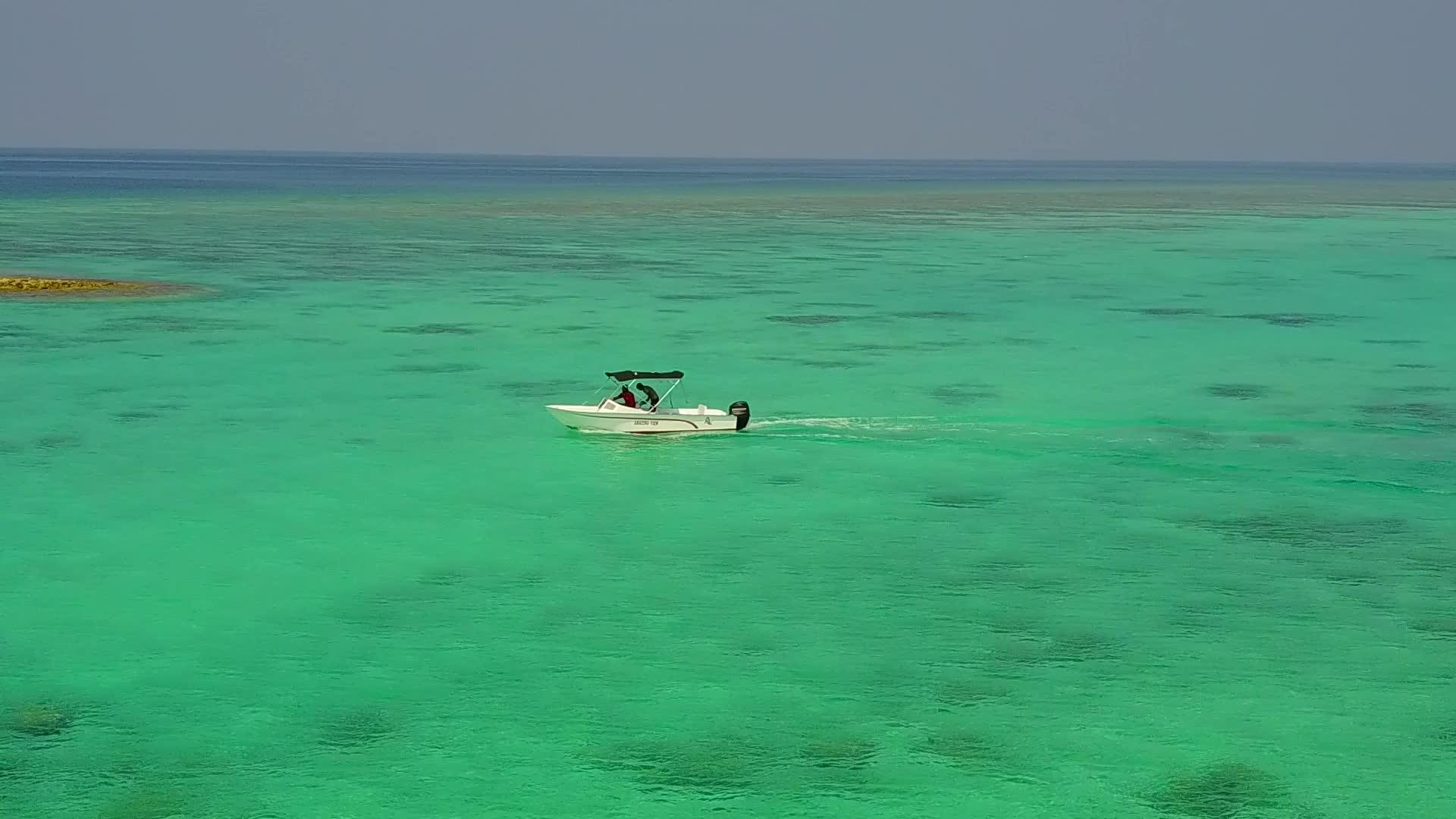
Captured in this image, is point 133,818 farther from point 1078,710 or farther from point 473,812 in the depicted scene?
point 1078,710

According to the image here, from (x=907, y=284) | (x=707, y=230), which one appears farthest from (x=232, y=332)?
(x=707, y=230)

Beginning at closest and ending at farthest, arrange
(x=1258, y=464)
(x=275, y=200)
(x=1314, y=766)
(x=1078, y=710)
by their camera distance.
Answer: (x=1314, y=766) < (x=1078, y=710) < (x=1258, y=464) < (x=275, y=200)

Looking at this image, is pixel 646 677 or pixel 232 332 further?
pixel 232 332

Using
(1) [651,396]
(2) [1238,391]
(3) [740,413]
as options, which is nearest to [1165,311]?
(2) [1238,391]

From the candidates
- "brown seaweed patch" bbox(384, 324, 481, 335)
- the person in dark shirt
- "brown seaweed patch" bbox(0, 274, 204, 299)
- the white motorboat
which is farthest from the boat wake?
"brown seaweed patch" bbox(0, 274, 204, 299)

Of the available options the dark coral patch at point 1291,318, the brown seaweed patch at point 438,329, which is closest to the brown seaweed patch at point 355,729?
the brown seaweed patch at point 438,329

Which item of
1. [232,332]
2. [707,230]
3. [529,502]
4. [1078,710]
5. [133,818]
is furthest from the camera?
[707,230]

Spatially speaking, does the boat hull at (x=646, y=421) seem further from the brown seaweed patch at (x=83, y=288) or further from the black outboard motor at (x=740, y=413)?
the brown seaweed patch at (x=83, y=288)
